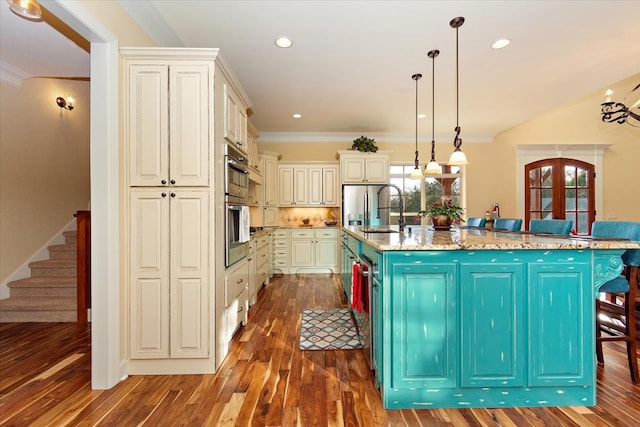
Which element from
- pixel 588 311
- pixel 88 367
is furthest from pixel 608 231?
pixel 88 367

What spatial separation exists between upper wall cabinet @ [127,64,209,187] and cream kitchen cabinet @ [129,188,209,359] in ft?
0.43

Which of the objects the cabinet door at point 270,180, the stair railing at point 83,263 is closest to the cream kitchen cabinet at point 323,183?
the cabinet door at point 270,180

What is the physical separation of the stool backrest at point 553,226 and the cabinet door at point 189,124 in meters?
3.17

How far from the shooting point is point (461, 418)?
1576 mm

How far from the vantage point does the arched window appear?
5371 mm

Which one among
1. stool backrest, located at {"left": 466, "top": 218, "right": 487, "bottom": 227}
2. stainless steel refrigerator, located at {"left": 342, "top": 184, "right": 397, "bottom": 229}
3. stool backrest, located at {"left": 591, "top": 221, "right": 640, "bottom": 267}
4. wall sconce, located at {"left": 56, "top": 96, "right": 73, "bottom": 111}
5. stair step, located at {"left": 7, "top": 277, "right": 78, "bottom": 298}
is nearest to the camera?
stool backrest, located at {"left": 591, "top": 221, "right": 640, "bottom": 267}

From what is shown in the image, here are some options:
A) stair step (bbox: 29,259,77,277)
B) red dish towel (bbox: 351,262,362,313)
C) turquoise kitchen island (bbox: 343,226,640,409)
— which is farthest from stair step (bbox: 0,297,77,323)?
turquoise kitchen island (bbox: 343,226,640,409)

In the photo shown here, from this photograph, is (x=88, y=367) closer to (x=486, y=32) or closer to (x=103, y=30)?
(x=103, y=30)

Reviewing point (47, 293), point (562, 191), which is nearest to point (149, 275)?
point (47, 293)

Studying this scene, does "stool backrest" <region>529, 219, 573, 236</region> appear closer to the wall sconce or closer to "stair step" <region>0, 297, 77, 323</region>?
"stair step" <region>0, 297, 77, 323</region>

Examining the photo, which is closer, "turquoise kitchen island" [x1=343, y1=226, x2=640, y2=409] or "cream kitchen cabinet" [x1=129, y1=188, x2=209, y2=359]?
"turquoise kitchen island" [x1=343, y1=226, x2=640, y2=409]

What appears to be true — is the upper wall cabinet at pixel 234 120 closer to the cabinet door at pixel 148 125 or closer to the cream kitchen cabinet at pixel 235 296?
the cabinet door at pixel 148 125

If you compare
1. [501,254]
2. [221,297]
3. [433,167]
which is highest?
[433,167]

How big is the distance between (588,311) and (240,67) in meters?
3.79
